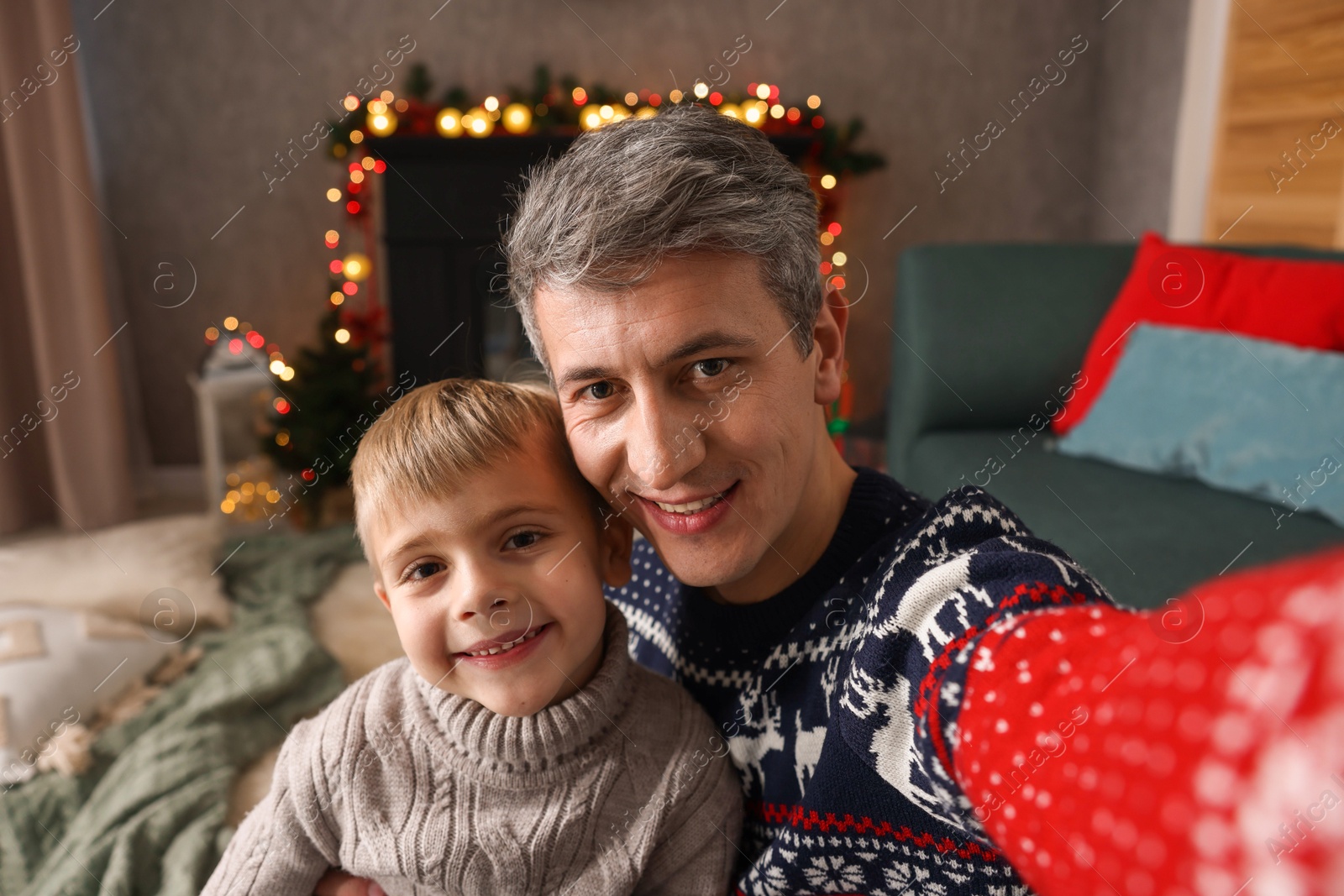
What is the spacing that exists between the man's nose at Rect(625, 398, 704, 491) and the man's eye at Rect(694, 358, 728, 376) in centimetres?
4

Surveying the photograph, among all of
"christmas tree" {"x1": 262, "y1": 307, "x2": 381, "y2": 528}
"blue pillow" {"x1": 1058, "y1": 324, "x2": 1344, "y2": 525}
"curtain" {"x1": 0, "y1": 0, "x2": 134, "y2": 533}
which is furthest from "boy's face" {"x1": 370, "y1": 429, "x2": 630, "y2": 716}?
"curtain" {"x1": 0, "y1": 0, "x2": 134, "y2": 533}

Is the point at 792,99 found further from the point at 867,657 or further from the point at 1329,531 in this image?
the point at 867,657

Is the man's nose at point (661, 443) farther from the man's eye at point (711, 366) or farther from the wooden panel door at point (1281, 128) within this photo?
the wooden panel door at point (1281, 128)

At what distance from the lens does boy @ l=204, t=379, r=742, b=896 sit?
81 centimetres

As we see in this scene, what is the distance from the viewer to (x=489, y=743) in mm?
823

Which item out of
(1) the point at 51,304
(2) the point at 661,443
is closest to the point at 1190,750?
(2) the point at 661,443

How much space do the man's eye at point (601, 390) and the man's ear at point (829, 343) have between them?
22cm

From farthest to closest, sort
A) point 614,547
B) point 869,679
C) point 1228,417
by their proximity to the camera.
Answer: point 1228,417 < point 614,547 < point 869,679

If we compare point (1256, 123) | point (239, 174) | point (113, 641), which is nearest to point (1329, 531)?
point (1256, 123)

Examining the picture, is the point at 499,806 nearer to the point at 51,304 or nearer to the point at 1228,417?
the point at 1228,417

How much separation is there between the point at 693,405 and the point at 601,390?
91 millimetres

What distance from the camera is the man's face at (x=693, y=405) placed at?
0.79 m

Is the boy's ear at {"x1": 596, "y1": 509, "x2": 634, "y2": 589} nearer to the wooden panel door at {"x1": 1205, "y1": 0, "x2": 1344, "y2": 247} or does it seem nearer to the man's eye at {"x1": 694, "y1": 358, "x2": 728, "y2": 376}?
the man's eye at {"x1": 694, "y1": 358, "x2": 728, "y2": 376}

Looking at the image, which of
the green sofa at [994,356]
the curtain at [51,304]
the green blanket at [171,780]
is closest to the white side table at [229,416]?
the curtain at [51,304]
